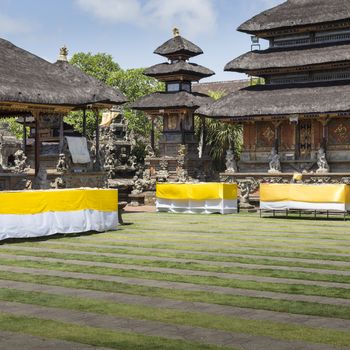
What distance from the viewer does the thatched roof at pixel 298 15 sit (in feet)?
134

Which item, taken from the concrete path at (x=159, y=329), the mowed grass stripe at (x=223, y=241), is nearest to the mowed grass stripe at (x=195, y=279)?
the concrete path at (x=159, y=329)

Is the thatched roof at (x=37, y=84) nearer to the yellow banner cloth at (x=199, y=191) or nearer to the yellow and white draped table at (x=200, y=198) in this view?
the yellow banner cloth at (x=199, y=191)

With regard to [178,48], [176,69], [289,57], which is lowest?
[289,57]

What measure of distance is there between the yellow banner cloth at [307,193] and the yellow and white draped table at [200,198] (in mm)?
2373

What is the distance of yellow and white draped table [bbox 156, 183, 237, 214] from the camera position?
30108 mm

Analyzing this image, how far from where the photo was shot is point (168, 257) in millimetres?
16422

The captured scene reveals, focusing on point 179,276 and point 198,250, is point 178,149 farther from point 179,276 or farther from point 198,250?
point 179,276

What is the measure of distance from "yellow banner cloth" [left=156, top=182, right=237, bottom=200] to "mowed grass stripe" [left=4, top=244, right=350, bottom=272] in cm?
1227

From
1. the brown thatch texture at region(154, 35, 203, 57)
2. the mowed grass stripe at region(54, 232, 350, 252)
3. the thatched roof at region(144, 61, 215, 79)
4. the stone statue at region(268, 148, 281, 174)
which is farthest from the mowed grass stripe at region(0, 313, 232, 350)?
the brown thatch texture at region(154, 35, 203, 57)

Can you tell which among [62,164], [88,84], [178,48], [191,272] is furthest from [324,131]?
[191,272]

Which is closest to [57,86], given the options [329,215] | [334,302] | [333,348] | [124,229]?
[124,229]

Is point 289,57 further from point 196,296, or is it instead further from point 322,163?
point 196,296

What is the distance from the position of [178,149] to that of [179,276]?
131 ft

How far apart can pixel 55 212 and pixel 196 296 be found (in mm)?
9748
